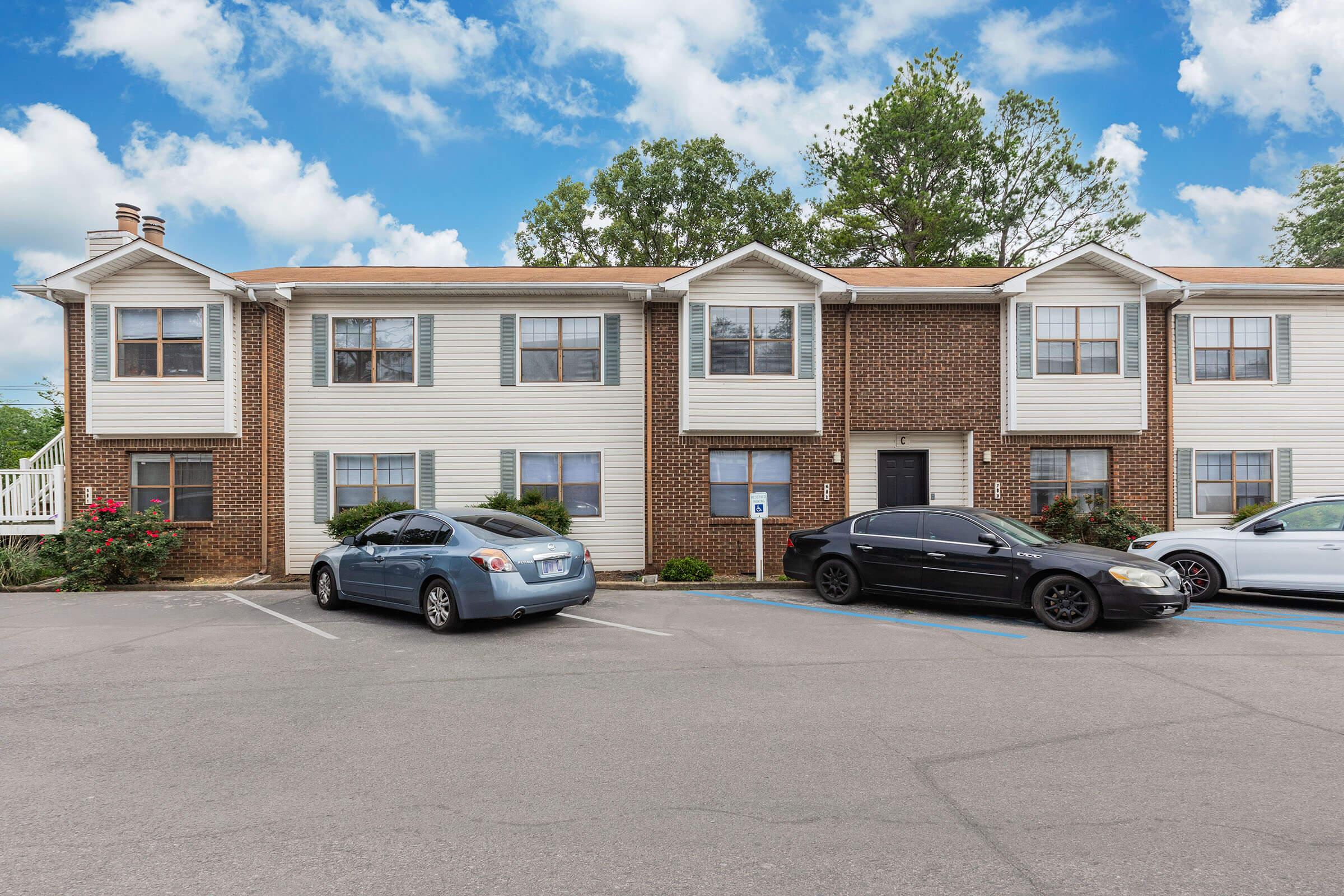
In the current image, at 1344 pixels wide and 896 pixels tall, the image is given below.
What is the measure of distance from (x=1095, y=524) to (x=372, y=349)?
45.4ft

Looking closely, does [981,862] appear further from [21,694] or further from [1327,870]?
[21,694]

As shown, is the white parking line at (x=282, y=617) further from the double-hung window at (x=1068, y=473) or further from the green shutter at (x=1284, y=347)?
the green shutter at (x=1284, y=347)

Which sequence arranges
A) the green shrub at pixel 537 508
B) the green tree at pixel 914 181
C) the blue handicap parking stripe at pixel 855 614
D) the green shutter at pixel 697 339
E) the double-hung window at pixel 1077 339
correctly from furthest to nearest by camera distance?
the green tree at pixel 914 181, the double-hung window at pixel 1077 339, the green shutter at pixel 697 339, the green shrub at pixel 537 508, the blue handicap parking stripe at pixel 855 614

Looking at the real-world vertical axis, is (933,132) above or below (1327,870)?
above

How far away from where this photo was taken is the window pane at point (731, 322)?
543 inches

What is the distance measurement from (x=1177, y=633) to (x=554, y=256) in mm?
29971

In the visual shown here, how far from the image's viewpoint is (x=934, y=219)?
29.7m

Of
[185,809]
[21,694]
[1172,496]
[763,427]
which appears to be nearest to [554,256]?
[763,427]

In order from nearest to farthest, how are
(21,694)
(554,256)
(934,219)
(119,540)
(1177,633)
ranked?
(21,694) → (1177,633) → (119,540) → (934,219) → (554,256)

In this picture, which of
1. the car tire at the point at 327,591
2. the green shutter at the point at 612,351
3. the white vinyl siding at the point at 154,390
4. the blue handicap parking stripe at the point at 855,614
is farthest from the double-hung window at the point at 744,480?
the white vinyl siding at the point at 154,390

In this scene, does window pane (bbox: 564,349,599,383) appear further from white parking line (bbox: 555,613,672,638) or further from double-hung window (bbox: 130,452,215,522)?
double-hung window (bbox: 130,452,215,522)

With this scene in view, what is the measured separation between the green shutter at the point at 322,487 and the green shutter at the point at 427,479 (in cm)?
170

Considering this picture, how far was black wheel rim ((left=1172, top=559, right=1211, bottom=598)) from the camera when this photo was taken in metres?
10.2

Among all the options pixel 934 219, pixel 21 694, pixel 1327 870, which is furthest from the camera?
pixel 934 219
